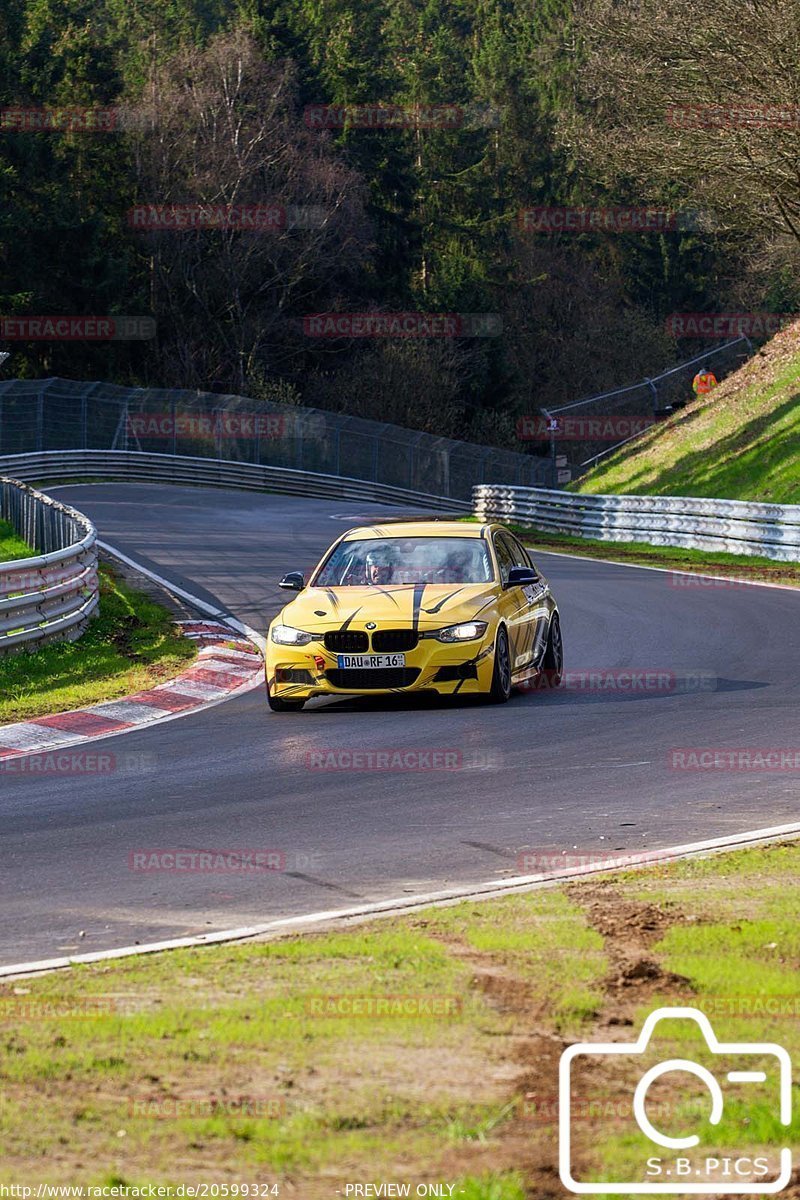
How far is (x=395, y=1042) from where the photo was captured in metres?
5.16

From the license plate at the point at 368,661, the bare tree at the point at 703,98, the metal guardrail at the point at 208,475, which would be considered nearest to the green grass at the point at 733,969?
the license plate at the point at 368,661

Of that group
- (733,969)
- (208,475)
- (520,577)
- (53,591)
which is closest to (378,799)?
(733,969)

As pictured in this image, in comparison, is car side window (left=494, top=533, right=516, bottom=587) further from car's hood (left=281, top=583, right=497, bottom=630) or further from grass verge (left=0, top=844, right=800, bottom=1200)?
grass verge (left=0, top=844, right=800, bottom=1200)

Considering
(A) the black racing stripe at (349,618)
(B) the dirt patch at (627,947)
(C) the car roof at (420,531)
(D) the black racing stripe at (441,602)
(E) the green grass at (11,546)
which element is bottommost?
(E) the green grass at (11,546)

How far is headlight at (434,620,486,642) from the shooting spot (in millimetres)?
13734

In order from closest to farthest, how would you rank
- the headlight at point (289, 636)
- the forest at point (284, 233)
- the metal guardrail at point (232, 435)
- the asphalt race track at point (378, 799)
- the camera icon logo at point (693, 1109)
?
the camera icon logo at point (693, 1109)
the asphalt race track at point (378, 799)
the headlight at point (289, 636)
the metal guardrail at point (232, 435)
the forest at point (284, 233)

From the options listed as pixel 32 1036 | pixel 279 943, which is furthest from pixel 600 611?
pixel 32 1036

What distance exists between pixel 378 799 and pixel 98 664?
25.0 ft

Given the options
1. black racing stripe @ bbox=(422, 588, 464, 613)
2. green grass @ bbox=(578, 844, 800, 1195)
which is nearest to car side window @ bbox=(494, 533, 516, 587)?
black racing stripe @ bbox=(422, 588, 464, 613)

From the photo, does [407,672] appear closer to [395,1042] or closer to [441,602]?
[441,602]

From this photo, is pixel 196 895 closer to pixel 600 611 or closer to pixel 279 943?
pixel 279 943

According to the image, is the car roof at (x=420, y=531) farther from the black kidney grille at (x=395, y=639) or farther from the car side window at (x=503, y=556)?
the black kidney grille at (x=395, y=639)

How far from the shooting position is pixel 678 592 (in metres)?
24.7

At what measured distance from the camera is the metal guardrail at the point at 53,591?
1662cm
